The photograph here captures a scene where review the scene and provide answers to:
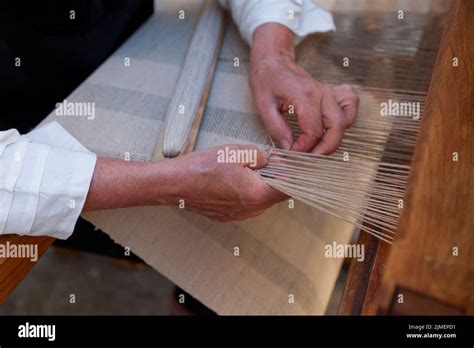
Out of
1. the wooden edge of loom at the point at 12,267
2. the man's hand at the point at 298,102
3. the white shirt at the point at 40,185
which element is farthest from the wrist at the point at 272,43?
the wooden edge of loom at the point at 12,267

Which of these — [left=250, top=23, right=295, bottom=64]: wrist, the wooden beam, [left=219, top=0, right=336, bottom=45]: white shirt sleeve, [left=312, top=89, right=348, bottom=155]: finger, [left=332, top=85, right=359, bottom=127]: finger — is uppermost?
[left=219, top=0, right=336, bottom=45]: white shirt sleeve

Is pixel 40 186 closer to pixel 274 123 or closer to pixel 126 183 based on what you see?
pixel 126 183

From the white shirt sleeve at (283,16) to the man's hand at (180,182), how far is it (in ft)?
1.07

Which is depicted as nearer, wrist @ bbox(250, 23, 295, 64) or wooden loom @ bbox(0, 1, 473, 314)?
wooden loom @ bbox(0, 1, 473, 314)

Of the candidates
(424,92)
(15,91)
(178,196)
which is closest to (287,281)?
(178,196)

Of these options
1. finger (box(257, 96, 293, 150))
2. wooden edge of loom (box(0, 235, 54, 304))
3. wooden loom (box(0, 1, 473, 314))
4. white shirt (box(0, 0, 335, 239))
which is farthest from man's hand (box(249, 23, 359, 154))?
wooden edge of loom (box(0, 235, 54, 304))

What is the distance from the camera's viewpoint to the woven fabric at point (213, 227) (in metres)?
0.90

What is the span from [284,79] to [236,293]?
14.2 inches

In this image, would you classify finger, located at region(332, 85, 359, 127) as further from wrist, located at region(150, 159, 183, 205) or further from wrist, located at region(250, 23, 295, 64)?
wrist, located at region(150, 159, 183, 205)

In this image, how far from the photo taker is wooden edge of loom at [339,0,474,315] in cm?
47

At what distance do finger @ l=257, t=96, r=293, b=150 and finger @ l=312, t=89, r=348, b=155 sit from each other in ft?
0.15

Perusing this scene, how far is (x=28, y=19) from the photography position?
998mm

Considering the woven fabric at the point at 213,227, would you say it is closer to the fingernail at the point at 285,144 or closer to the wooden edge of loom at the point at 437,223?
the fingernail at the point at 285,144
